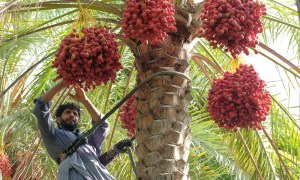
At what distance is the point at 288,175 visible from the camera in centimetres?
400

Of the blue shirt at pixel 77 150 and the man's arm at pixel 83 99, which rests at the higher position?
the man's arm at pixel 83 99

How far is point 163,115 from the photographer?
306 cm

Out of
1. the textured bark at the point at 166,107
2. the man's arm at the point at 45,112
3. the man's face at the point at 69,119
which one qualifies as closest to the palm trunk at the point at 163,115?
the textured bark at the point at 166,107

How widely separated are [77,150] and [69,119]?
44cm

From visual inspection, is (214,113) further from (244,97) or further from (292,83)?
(292,83)

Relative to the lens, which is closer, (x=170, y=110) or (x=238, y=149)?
(x=170, y=110)

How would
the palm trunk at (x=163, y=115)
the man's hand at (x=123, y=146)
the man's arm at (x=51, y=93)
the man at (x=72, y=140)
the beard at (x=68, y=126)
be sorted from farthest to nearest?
the beard at (x=68, y=126), the man's hand at (x=123, y=146), the man at (x=72, y=140), the man's arm at (x=51, y=93), the palm trunk at (x=163, y=115)

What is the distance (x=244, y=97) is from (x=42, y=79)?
2.15m

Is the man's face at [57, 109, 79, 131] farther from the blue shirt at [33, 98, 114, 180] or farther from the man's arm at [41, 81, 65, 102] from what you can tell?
the man's arm at [41, 81, 65, 102]

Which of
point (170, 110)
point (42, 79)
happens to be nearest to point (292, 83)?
point (170, 110)

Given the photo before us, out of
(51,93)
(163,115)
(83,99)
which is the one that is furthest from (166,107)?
(51,93)

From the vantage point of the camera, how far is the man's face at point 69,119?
3.90 metres

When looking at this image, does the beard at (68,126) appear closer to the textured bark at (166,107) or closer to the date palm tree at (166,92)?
the date palm tree at (166,92)

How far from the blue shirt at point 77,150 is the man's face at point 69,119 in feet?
0.24
